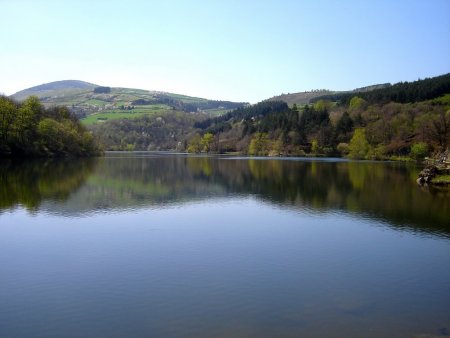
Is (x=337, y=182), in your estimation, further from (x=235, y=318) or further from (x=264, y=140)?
(x=264, y=140)

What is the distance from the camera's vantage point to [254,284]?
16.4 metres

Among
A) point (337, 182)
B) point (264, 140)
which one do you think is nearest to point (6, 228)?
point (337, 182)

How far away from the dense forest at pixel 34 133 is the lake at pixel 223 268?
6057 cm

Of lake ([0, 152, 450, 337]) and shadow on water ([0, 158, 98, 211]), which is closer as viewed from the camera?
lake ([0, 152, 450, 337])

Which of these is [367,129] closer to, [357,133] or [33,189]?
[357,133]

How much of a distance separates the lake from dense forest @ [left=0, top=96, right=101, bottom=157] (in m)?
60.6

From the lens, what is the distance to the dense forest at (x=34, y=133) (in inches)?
3588

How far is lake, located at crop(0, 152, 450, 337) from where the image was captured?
42.4 feet

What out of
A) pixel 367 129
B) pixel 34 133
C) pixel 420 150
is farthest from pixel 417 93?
pixel 34 133

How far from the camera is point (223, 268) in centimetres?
1855

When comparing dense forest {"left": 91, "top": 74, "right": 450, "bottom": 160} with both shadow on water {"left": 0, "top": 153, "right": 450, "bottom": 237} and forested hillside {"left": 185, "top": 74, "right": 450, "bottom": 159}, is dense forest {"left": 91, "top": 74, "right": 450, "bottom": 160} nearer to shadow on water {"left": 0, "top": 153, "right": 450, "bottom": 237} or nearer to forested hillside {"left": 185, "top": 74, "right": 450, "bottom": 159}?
forested hillside {"left": 185, "top": 74, "right": 450, "bottom": 159}

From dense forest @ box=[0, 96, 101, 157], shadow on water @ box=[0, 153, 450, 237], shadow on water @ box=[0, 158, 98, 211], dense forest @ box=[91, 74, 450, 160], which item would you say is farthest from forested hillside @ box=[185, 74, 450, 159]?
dense forest @ box=[0, 96, 101, 157]

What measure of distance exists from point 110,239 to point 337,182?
125 feet

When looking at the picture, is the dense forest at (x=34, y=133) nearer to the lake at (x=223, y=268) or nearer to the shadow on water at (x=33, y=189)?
the shadow on water at (x=33, y=189)
